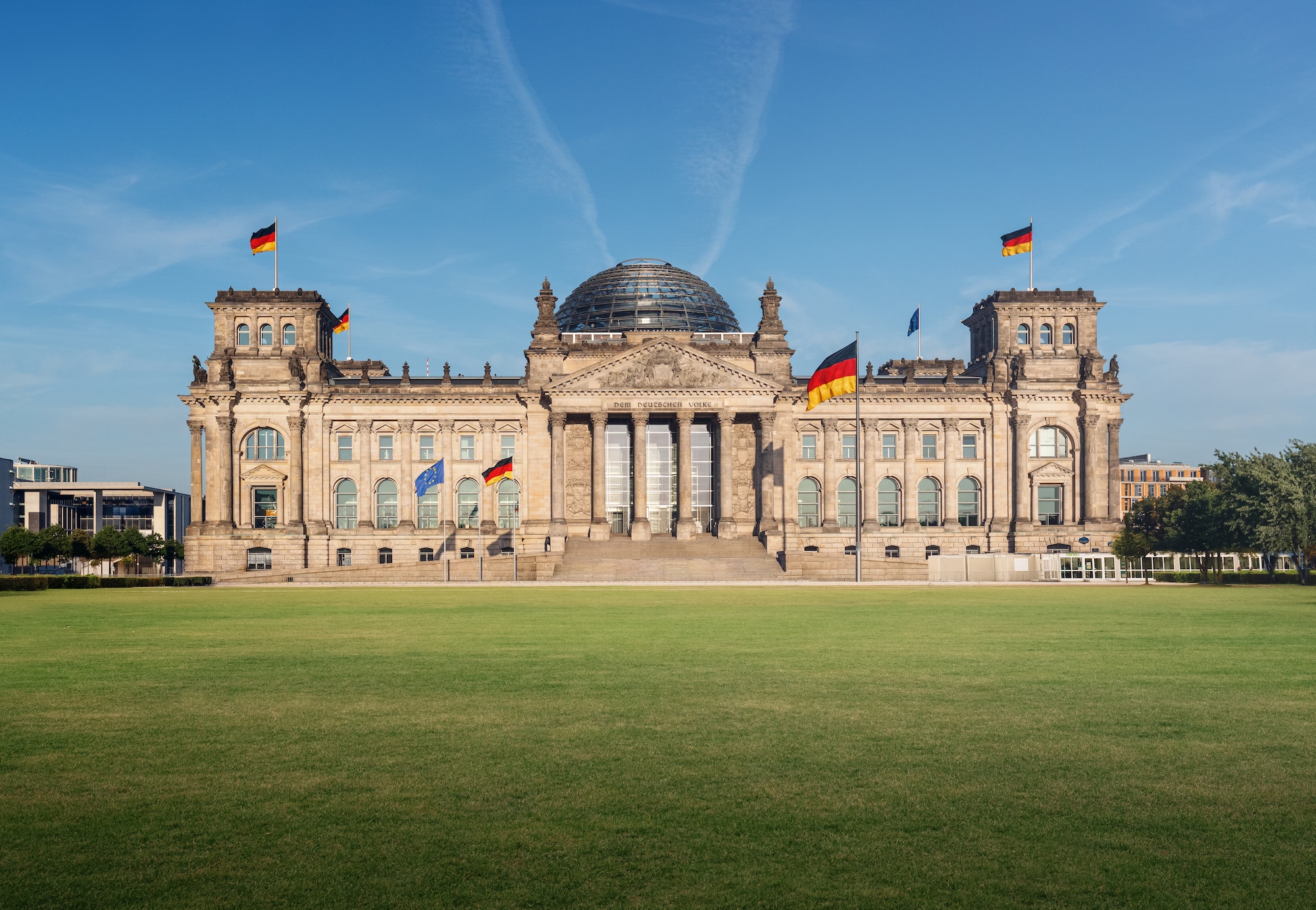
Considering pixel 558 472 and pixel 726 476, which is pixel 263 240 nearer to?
pixel 558 472

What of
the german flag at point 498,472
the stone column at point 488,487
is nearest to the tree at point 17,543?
the stone column at point 488,487

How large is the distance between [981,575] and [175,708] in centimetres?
5961

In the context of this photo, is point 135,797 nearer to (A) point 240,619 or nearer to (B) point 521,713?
(B) point 521,713

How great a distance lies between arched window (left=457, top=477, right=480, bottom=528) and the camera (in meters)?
91.8

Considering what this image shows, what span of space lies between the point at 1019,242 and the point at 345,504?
198 feet

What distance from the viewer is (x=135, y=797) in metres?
10.6

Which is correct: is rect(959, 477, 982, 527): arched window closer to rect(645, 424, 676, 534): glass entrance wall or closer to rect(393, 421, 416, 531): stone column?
rect(645, 424, 676, 534): glass entrance wall

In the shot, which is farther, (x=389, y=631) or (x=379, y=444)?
(x=379, y=444)

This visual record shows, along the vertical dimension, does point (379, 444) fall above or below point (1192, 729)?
above

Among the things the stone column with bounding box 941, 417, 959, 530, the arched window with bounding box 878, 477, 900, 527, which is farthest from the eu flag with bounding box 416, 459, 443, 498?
the stone column with bounding box 941, 417, 959, 530

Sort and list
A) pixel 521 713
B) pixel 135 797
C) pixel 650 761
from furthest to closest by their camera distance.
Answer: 1. pixel 521 713
2. pixel 650 761
3. pixel 135 797

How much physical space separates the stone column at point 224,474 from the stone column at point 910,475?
56882 millimetres

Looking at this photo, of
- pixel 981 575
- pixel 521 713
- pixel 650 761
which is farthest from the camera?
pixel 981 575

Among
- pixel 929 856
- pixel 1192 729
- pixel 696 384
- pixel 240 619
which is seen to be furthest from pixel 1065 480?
pixel 929 856
